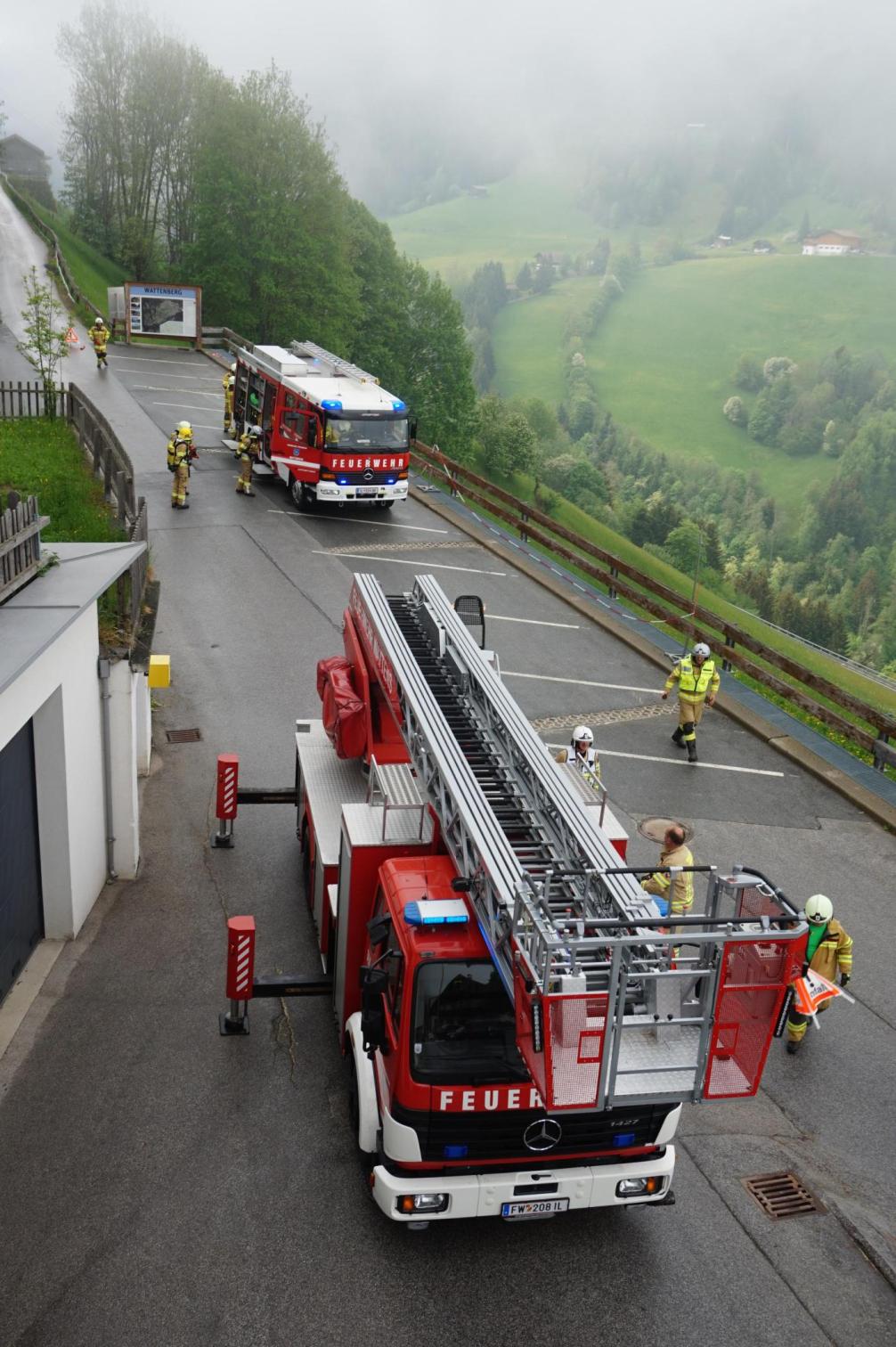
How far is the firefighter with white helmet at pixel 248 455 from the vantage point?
25750mm

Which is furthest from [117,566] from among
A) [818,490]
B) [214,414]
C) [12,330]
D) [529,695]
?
[818,490]

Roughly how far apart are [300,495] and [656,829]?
47.8ft

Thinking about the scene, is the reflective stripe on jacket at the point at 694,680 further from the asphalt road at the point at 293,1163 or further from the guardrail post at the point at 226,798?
the guardrail post at the point at 226,798

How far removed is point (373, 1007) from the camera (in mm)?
6879

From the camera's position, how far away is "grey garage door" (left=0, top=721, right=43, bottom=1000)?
917 centimetres

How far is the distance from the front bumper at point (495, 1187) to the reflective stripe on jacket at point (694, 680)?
346 inches

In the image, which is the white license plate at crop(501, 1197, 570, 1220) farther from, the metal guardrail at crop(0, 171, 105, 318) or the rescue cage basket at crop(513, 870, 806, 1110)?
the metal guardrail at crop(0, 171, 105, 318)

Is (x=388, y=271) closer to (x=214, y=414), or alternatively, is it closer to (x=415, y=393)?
(x=415, y=393)

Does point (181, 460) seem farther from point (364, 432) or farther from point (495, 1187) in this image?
point (495, 1187)

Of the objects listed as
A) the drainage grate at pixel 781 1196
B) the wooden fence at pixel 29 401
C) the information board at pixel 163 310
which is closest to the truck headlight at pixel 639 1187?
the drainage grate at pixel 781 1196

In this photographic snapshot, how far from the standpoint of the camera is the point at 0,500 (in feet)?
58.4

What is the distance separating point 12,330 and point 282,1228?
41.3m

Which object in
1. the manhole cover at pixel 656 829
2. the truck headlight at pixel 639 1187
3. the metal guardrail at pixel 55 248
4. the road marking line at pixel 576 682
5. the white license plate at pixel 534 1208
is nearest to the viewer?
the white license plate at pixel 534 1208

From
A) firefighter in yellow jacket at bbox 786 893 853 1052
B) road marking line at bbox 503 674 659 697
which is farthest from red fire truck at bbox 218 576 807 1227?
road marking line at bbox 503 674 659 697
